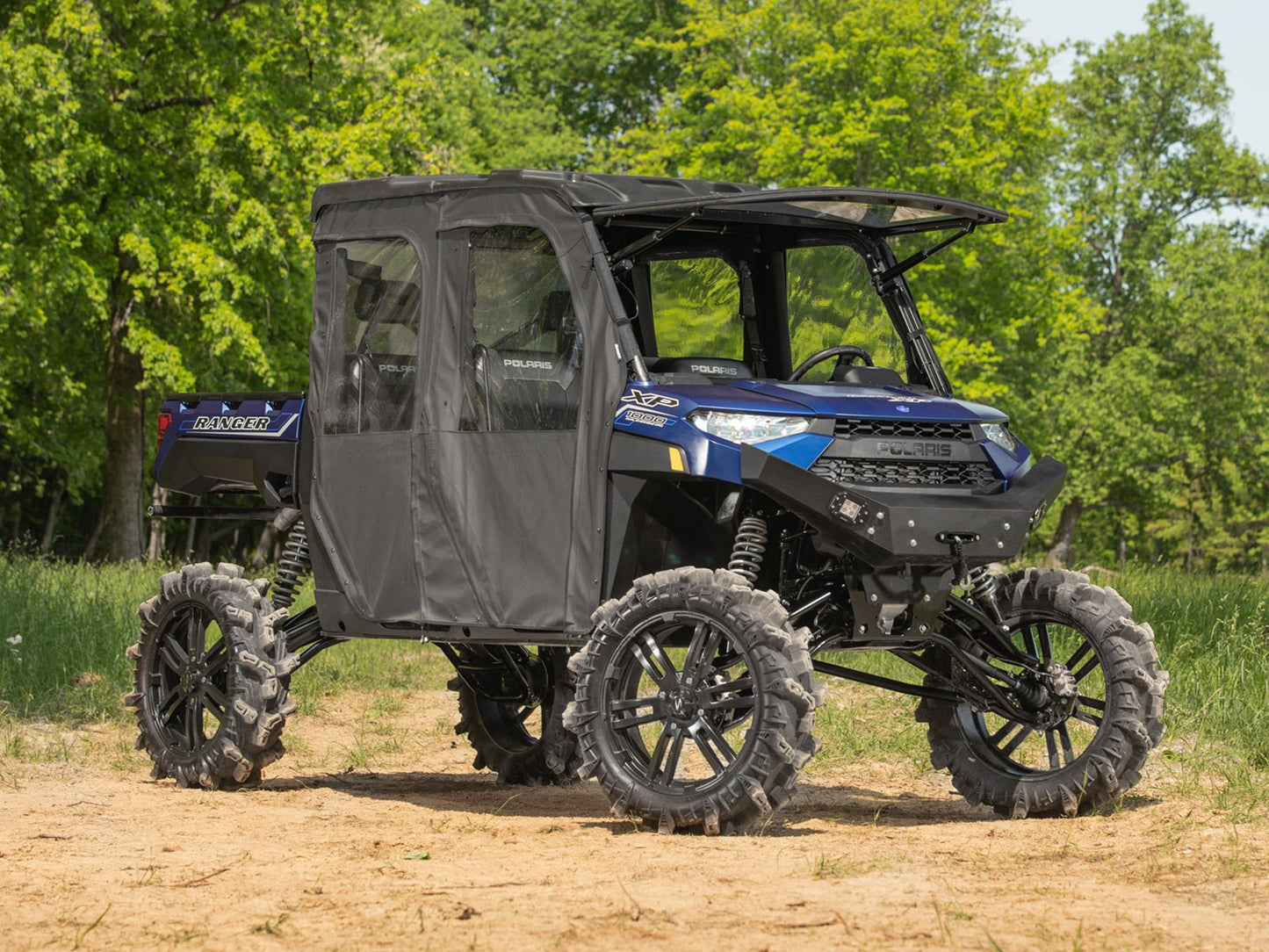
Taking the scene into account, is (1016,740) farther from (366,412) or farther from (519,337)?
(366,412)

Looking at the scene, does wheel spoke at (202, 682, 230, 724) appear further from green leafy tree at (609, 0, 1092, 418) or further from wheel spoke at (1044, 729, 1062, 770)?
green leafy tree at (609, 0, 1092, 418)

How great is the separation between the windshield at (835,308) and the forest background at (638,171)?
29.6 ft

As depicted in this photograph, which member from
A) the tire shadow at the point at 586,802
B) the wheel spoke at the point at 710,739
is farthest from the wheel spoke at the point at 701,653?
the tire shadow at the point at 586,802

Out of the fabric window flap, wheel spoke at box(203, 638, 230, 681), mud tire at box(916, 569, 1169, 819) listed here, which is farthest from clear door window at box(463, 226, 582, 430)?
mud tire at box(916, 569, 1169, 819)

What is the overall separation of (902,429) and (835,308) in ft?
4.87

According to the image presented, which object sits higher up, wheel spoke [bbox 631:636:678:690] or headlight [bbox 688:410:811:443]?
headlight [bbox 688:410:811:443]

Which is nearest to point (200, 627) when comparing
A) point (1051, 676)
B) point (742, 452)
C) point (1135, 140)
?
point (742, 452)

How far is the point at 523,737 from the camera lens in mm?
10062

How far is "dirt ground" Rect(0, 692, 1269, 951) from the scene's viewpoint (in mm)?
4898

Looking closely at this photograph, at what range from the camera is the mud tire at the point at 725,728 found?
6688mm

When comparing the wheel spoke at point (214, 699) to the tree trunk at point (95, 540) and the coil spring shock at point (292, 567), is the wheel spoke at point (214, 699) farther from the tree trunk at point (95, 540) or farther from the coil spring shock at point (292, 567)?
the tree trunk at point (95, 540)

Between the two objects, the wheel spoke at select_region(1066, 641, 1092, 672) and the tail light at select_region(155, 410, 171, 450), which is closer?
the wheel spoke at select_region(1066, 641, 1092, 672)

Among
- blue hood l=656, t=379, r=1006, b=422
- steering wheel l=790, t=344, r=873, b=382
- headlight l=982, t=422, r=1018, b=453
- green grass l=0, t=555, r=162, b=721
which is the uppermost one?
steering wheel l=790, t=344, r=873, b=382

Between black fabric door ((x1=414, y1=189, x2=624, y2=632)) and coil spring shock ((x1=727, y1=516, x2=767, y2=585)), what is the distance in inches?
26.6
